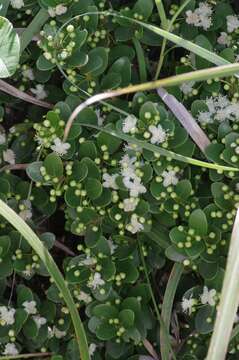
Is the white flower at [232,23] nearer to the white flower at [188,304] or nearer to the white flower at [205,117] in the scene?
the white flower at [205,117]

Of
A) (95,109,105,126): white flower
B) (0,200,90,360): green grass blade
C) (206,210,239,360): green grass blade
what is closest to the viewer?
(206,210,239,360): green grass blade

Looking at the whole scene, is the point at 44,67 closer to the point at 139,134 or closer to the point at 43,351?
the point at 139,134

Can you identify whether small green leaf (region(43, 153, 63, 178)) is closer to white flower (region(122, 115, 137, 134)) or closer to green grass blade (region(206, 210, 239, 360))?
white flower (region(122, 115, 137, 134))

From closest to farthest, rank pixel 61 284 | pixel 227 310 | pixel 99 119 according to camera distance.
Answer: pixel 227 310 < pixel 61 284 < pixel 99 119

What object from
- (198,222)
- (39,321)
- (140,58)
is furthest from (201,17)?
(39,321)

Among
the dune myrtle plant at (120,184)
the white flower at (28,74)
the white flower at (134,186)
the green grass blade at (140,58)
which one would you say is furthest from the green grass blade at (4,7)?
the white flower at (134,186)

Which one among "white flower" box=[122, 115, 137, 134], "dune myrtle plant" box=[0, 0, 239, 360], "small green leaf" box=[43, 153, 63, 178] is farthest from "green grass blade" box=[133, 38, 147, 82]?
"small green leaf" box=[43, 153, 63, 178]

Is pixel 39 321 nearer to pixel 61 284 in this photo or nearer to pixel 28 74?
pixel 61 284
